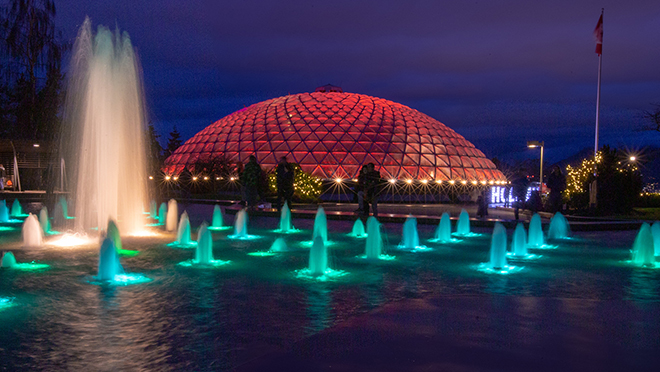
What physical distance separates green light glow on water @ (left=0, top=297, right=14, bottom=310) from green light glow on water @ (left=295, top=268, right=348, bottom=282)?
368 cm

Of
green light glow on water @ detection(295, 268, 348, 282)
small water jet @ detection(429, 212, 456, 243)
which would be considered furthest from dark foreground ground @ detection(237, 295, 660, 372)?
small water jet @ detection(429, 212, 456, 243)

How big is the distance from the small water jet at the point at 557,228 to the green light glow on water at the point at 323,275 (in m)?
8.26

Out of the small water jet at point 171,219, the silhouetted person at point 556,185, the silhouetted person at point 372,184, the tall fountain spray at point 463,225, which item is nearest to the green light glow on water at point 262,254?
the small water jet at point 171,219

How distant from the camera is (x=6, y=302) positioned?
650cm

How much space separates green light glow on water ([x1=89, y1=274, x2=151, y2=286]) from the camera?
7746 mm

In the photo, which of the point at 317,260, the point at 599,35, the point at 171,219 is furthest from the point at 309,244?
the point at 599,35

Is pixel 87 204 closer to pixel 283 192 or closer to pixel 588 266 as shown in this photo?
pixel 283 192

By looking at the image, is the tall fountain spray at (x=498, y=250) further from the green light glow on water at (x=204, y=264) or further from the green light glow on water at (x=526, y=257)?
the green light glow on water at (x=204, y=264)

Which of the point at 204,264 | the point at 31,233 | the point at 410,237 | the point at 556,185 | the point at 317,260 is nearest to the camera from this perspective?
the point at 317,260

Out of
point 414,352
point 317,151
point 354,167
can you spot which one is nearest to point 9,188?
point 317,151

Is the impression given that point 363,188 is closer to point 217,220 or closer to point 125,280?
point 217,220

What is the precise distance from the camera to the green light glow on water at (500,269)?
347 inches

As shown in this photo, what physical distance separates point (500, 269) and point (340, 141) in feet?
97.6

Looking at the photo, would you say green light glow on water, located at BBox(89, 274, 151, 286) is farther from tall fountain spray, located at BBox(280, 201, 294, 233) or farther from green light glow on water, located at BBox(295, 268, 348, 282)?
tall fountain spray, located at BBox(280, 201, 294, 233)
